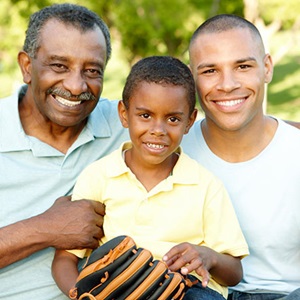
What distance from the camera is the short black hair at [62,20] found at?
3.67m

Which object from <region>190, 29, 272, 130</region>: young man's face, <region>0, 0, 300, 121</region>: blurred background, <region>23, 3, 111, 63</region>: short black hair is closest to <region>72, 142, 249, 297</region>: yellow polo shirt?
<region>190, 29, 272, 130</region>: young man's face

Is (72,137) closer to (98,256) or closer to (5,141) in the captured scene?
(5,141)

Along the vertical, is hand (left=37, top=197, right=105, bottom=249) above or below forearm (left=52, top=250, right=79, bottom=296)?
above

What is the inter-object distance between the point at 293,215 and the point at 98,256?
1.26 metres

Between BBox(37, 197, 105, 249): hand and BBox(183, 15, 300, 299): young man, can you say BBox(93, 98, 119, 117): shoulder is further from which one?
BBox(37, 197, 105, 249): hand

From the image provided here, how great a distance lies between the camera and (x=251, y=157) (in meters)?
3.62

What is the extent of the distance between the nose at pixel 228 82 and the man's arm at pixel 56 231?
92 centimetres

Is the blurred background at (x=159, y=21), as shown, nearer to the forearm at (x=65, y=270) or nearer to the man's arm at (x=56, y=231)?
the man's arm at (x=56, y=231)

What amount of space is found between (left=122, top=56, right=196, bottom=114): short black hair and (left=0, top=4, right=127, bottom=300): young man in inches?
18.1

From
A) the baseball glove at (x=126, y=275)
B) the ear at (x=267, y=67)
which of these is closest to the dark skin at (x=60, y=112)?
the baseball glove at (x=126, y=275)

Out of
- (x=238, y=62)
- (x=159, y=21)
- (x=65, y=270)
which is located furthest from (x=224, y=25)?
(x=159, y=21)

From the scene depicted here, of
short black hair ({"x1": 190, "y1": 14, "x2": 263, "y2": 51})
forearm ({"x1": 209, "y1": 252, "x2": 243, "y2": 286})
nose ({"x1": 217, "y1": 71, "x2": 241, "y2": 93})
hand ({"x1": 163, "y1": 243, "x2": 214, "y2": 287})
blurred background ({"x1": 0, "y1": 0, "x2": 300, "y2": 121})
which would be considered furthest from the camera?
blurred background ({"x1": 0, "y1": 0, "x2": 300, "y2": 121})

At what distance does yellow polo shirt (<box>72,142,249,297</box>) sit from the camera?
3072 millimetres

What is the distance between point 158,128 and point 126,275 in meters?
0.76
